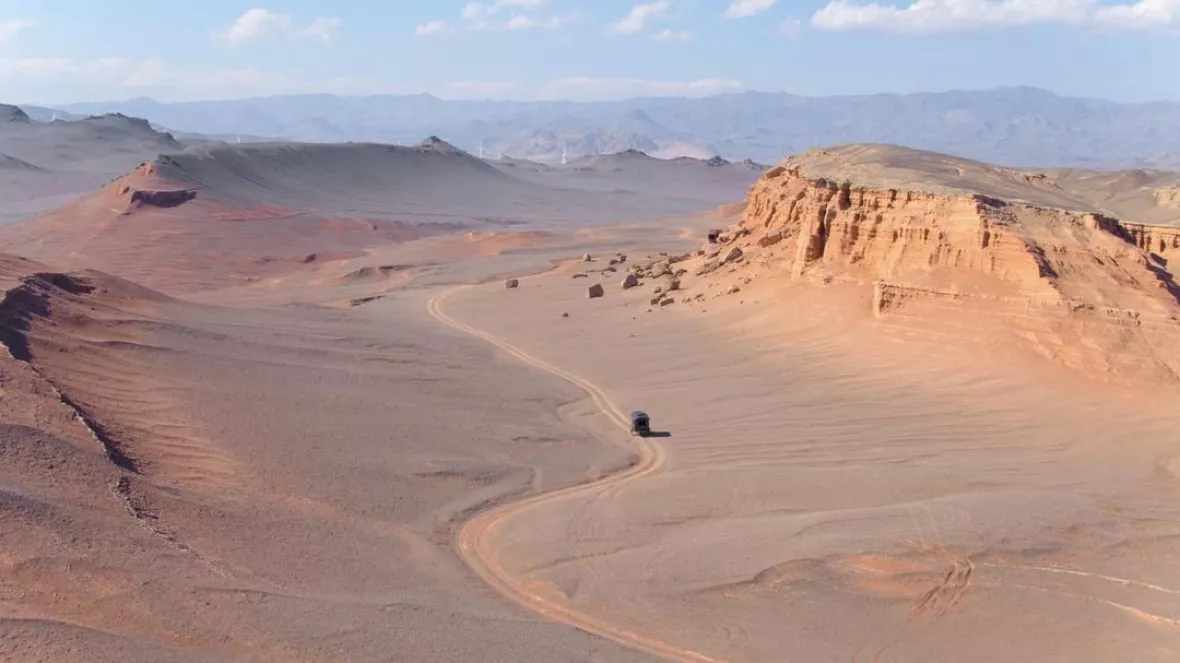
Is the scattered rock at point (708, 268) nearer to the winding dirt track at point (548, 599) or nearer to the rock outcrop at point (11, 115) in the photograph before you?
the winding dirt track at point (548, 599)

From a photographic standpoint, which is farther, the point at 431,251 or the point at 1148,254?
the point at 431,251

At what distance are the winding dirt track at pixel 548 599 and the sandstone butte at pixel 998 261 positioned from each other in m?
6.96

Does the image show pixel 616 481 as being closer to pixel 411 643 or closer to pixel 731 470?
pixel 731 470

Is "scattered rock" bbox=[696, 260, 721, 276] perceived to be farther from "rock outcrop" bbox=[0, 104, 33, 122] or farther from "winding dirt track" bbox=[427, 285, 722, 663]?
"rock outcrop" bbox=[0, 104, 33, 122]

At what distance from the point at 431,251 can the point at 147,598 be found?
4483 cm

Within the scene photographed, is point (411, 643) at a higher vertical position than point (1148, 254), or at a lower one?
lower

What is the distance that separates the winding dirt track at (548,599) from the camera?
31.0ft

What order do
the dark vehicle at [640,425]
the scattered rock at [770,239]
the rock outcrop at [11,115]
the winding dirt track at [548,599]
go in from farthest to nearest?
1. the rock outcrop at [11,115]
2. the scattered rock at [770,239]
3. the dark vehicle at [640,425]
4. the winding dirt track at [548,599]

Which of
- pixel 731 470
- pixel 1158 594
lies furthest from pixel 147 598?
pixel 1158 594

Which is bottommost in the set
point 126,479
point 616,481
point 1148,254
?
point 616,481

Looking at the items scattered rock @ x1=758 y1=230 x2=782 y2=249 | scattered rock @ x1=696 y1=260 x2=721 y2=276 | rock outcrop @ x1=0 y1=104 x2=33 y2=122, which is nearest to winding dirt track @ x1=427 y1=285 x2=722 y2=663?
scattered rock @ x1=758 y1=230 x2=782 y2=249

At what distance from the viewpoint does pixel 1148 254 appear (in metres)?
20.9

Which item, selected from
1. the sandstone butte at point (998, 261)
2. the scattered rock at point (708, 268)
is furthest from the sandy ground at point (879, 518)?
the scattered rock at point (708, 268)

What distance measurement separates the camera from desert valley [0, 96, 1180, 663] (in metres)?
9.24
